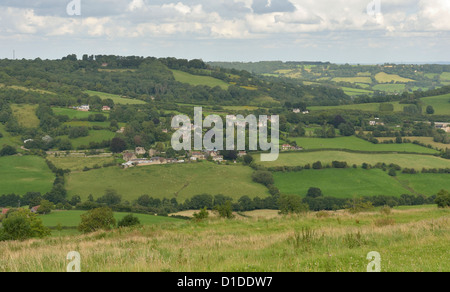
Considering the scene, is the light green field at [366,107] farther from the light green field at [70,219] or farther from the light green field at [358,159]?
the light green field at [70,219]

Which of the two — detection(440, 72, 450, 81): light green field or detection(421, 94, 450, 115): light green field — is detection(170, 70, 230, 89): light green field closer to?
detection(421, 94, 450, 115): light green field

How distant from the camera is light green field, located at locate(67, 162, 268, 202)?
149ft

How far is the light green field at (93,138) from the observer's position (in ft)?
215

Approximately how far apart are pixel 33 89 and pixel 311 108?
62.3 m

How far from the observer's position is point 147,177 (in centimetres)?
5081

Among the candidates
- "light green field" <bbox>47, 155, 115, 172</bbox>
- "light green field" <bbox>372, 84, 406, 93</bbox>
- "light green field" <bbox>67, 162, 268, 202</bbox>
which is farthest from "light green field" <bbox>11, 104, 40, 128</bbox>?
"light green field" <bbox>372, 84, 406, 93</bbox>

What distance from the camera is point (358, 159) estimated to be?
55.9 meters

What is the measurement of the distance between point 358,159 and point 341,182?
852 centimetres

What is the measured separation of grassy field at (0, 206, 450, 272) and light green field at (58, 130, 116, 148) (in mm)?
55286

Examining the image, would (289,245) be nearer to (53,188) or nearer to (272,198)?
(272,198)

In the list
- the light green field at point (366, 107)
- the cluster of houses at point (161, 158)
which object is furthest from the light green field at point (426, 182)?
the light green field at point (366, 107)

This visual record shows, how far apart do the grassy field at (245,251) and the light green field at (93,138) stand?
55286 mm
